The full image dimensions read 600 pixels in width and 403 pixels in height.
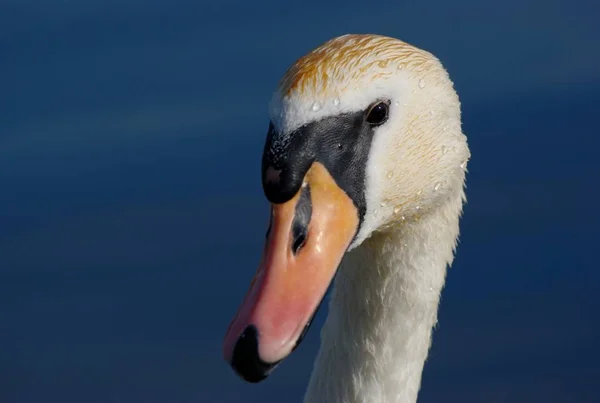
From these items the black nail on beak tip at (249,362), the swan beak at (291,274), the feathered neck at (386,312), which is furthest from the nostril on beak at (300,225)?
the feathered neck at (386,312)

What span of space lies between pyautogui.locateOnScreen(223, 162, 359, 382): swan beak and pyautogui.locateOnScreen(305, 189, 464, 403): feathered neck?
47 cm

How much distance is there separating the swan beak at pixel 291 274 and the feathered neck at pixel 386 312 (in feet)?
1.55

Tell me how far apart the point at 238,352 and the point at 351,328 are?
92cm

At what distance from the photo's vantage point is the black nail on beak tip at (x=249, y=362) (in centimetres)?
308

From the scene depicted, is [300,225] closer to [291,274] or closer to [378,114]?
[291,274]

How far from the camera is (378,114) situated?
3.39m

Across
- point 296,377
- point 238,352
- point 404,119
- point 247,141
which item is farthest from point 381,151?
point 247,141

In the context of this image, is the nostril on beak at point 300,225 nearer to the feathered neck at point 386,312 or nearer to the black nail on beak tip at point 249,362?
the black nail on beak tip at point 249,362

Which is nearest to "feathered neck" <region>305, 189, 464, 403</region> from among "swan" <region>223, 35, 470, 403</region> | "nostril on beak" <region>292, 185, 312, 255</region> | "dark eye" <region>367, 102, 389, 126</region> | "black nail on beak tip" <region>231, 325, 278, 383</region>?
"swan" <region>223, 35, 470, 403</region>

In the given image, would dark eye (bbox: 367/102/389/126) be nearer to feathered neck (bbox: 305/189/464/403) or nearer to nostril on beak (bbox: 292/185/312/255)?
nostril on beak (bbox: 292/185/312/255)

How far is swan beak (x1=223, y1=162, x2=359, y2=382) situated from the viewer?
3100mm

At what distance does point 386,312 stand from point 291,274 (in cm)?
78

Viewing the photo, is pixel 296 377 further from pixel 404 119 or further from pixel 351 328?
pixel 404 119

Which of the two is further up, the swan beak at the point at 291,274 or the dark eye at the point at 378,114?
the dark eye at the point at 378,114
